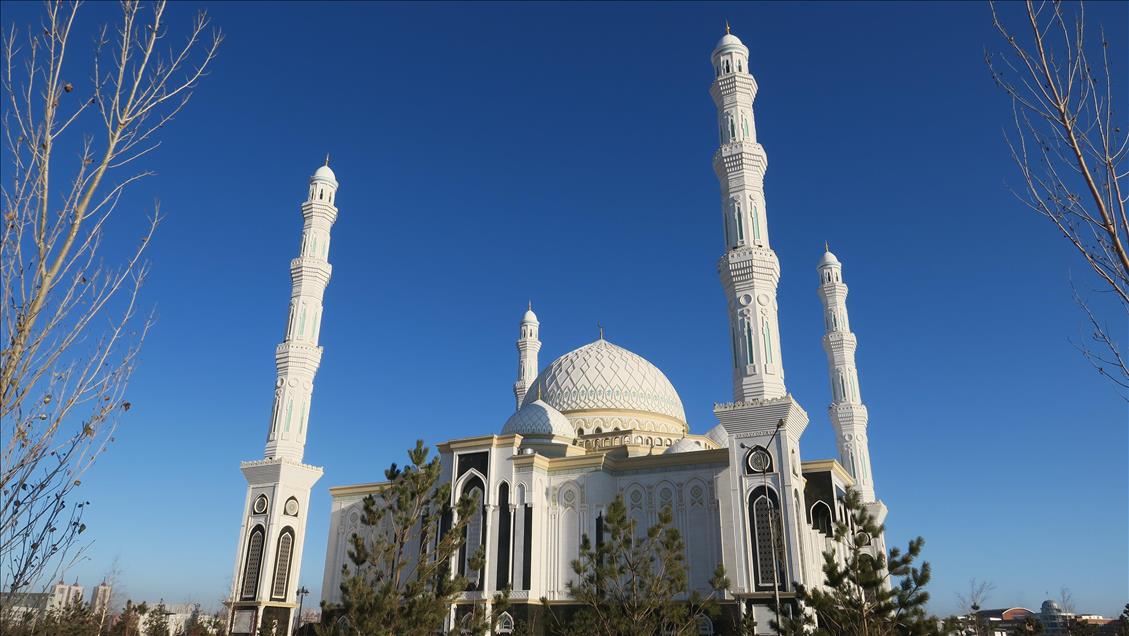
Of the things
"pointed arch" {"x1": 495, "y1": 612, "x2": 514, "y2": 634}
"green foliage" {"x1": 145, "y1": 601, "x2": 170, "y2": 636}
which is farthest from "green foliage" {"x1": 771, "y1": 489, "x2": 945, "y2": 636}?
"green foliage" {"x1": 145, "y1": 601, "x2": 170, "y2": 636}

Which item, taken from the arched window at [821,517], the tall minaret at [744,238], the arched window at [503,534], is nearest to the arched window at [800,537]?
the arched window at [821,517]

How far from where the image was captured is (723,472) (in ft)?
81.5

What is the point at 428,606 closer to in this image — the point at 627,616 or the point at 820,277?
the point at 627,616

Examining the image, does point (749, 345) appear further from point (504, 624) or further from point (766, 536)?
point (504, 624)

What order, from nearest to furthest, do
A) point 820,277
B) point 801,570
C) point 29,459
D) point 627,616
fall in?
point 29,459 < point 627,616 < point 801,570 < point 820,277

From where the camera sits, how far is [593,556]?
52.9ft

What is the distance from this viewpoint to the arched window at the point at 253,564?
2737 centimetres

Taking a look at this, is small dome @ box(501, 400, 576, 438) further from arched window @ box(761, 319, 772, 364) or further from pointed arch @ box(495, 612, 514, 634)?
arched window @ box(761, 319, 772, 364)

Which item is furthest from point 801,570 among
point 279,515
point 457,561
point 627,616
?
point 279,515

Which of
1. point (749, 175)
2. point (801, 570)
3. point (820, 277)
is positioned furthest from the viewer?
point (820, 277)

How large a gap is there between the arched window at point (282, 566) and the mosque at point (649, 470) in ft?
0.17

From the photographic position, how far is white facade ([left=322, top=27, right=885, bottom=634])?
21.5 metres

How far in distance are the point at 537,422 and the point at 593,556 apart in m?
15.5

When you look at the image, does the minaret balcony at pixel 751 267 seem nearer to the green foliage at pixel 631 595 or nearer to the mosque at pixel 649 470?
the mosque at pixel 649 470
